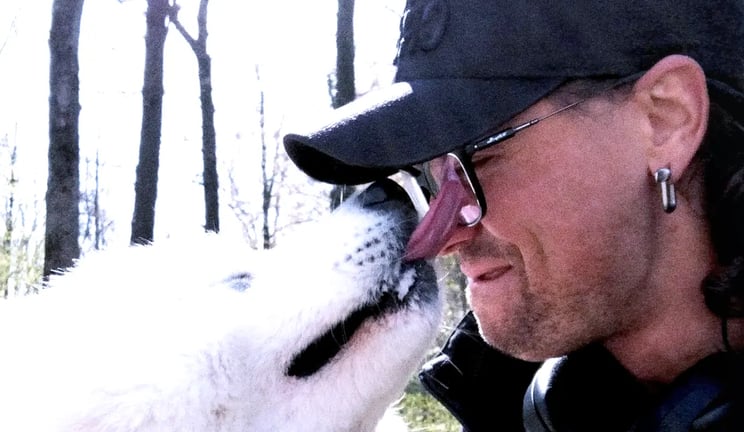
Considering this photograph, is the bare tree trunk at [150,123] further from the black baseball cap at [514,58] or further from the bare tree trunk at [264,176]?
the bare tree trunk at [264,176]

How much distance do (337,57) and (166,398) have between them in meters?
7.62

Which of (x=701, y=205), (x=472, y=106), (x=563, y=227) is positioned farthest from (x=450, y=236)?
(x=701, y=205)

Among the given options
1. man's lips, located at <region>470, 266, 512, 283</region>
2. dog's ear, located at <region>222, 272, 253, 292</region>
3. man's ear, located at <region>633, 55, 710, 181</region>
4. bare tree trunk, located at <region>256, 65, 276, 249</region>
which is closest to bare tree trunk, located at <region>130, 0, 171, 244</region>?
dog's ear, located at <region>222, 272, 253, 292</region>

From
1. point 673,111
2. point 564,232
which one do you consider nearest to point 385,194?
point 564,232

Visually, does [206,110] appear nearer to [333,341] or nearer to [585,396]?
[333,341]

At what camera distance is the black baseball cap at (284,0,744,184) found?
170 cm

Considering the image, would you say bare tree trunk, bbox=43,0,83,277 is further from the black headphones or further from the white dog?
the black headphones

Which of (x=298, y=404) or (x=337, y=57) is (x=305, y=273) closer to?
(x=298, y=404)

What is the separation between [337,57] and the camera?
9398 millimetres

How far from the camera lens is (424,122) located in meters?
1.73

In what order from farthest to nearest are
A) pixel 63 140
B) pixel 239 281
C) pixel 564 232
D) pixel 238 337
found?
pixel 63 140, pixel 239 281, pixel 238 337, pixel 564 232

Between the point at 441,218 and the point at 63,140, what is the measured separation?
5.24m

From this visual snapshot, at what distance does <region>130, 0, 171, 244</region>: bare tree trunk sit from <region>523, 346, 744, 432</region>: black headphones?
6896mm

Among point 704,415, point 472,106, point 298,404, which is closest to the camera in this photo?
point 704,415
